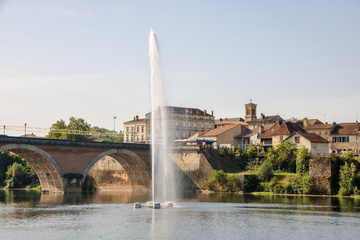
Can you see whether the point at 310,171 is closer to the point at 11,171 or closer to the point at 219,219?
the point at 219,219

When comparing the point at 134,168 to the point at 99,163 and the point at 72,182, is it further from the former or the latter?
the point at 72,182

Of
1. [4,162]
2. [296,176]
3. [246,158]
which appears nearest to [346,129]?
[246,158]

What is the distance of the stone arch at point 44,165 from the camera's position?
6662 centimetres

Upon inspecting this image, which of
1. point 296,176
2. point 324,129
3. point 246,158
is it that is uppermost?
point 324,129

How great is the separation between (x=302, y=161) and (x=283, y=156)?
16.9 ft

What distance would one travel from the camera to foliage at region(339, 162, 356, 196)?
6474cm

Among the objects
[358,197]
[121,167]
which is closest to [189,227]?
[358,197]

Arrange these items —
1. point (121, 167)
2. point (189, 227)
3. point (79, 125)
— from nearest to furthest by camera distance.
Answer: point (189, 227) < point (121, 167) < point (79, 125)

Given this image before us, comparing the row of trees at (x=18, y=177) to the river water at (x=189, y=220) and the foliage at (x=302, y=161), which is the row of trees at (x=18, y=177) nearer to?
the river water at (x=189, y=220)

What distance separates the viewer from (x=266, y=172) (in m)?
73.1

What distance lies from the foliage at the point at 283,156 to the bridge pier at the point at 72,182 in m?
28.4

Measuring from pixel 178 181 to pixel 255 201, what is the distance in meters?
24.7

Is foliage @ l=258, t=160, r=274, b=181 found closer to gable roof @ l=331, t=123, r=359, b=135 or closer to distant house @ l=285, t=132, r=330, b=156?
distant house @ l=285, t=132, r=330, b=156

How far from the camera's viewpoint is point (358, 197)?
207 feet
